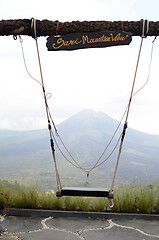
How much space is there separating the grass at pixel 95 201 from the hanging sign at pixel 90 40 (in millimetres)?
2267

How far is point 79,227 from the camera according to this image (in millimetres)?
3879

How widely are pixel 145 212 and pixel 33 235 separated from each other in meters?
1.72

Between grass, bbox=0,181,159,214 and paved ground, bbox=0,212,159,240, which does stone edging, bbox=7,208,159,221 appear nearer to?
paved ground, bbox=0,212,159,240

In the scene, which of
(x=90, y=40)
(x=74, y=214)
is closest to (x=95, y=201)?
(x=74, y=214)

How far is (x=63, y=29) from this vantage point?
3.56 meters

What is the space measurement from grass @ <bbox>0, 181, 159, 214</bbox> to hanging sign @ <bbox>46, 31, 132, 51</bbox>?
7.44 feet

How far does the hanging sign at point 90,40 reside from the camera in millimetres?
3451

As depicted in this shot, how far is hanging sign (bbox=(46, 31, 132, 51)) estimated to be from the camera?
3451mm

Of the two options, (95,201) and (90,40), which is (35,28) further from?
(95,201)

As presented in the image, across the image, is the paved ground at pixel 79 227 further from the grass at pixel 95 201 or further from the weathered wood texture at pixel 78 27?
the weathered wood texture at pixel 78 27

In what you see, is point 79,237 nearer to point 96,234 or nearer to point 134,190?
point 96,234

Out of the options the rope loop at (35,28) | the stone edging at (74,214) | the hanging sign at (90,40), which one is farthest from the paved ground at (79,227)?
the rope loop at (35,28)

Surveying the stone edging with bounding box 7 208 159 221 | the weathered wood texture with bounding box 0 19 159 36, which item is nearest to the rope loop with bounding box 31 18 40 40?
the weathered wood texture with bounding box 0 19 159 36

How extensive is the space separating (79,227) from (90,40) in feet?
7.73
